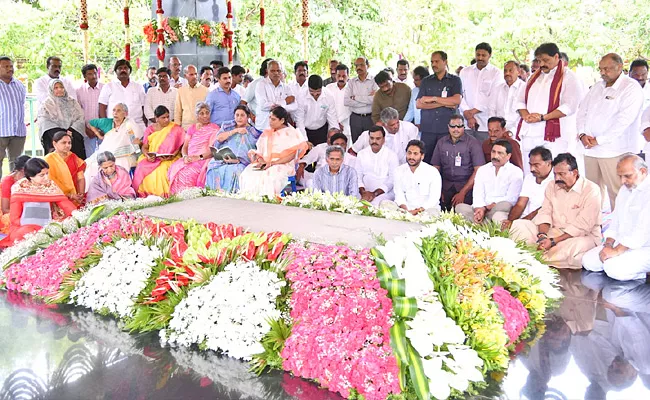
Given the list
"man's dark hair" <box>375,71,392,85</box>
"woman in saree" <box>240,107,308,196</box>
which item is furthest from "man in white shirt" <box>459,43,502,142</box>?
"woman in saree" <box>240,107,308,196</box>

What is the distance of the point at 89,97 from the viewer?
7.70 metres

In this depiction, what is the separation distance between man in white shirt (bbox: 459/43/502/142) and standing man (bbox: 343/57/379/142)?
100 centimetres

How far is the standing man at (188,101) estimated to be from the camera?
7.58 m

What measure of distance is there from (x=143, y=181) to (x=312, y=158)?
1815mm

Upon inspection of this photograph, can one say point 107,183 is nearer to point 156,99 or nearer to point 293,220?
point 156,99

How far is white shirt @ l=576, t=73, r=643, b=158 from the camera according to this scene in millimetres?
5664

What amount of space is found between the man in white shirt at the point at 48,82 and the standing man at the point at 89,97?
0.36ft

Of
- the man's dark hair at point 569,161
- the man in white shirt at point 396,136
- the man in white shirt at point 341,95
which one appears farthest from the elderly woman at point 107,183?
the man's dark hair at point 569,161

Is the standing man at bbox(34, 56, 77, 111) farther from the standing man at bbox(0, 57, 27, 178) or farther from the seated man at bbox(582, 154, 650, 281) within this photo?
the seated man at bbox(582, 154, 650, 281)

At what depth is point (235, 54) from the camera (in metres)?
11.0

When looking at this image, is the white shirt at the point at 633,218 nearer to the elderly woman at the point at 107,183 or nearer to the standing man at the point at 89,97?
the elderly woman at the point at 107,183

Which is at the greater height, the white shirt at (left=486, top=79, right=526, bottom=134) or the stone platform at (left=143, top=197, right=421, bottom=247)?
the white shirt at (left=486, top=79, right=526, bottom=134)

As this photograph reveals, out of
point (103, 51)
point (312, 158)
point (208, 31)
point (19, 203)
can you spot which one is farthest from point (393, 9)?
point (19, 203)

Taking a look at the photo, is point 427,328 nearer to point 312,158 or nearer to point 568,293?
point 568,293
